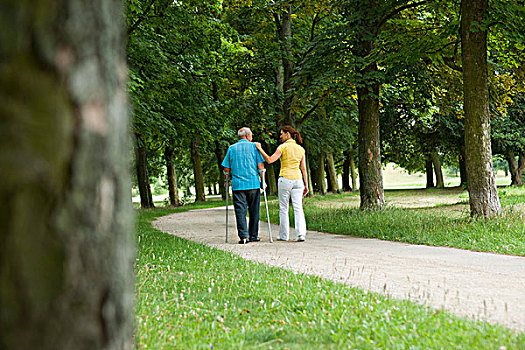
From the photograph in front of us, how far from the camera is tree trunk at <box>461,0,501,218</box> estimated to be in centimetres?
1079

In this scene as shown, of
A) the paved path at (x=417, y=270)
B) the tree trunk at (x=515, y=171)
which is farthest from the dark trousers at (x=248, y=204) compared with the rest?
the tree trunk at (x=515, y=171)

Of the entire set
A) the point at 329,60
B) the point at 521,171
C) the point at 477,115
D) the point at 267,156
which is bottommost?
the point at 521,171

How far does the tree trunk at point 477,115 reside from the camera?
1079 centimetres

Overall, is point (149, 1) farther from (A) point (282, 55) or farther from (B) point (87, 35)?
(B) point (87, 35)

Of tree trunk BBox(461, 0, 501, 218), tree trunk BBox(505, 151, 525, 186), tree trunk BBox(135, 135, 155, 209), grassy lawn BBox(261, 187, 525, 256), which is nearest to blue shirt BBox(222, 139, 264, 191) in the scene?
grassy lawn BBox(261, 187, 525, 256)

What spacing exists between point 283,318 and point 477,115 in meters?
8.72

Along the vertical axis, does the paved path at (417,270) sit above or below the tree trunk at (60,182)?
below

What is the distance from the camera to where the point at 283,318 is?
13.3 ft

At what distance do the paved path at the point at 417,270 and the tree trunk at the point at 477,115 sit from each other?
2.83 meters

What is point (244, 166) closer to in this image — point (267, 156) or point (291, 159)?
point (267, 156)

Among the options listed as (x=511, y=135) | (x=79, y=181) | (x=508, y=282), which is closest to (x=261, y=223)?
(x=508, y=282)

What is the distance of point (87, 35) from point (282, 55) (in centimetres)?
1970

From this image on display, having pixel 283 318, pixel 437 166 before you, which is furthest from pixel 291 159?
pixel 437 166

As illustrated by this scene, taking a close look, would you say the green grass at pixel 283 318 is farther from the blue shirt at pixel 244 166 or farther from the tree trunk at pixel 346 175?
the tree trunk at pixel 346 175
